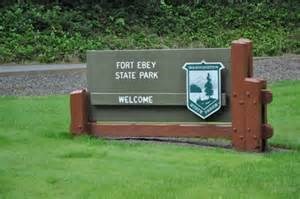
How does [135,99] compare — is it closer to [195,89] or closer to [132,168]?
[195,89]

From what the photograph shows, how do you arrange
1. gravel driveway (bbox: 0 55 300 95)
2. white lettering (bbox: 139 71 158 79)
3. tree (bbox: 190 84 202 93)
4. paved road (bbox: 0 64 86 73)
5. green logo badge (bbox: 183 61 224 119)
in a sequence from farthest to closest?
paved road (bbox: 0 64 86 73) < gravel driveway (bbox: 0 55 300 95) < white lettering (bbox: 139 71 158 79) < tree (bbox: 190 84 202 93) < green logo badge (bbox: 183 61 224 119)

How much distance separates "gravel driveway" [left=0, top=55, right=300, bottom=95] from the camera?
52.5 feet

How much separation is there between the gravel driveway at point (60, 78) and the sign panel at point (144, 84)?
591 centimetres

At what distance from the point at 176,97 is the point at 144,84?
0.44 meters

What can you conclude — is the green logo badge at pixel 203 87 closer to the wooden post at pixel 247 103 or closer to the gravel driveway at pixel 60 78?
the wooden post at pixel 247 103

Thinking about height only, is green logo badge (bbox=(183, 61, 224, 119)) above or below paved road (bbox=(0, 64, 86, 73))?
above

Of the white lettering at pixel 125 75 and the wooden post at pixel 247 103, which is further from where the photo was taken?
the white lettering at pixel 125 75

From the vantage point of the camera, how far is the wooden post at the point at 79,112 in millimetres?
9445

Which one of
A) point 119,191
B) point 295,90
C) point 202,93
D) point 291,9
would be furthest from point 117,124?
point 291,9

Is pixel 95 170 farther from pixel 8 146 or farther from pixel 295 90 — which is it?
pixel 295 90

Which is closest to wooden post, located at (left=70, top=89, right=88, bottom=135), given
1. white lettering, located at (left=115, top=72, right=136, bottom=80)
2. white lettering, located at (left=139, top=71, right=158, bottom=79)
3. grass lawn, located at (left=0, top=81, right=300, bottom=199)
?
grass lawn, located at (left=0, top=81, right=300, bottom=199)

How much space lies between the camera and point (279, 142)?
9328mm

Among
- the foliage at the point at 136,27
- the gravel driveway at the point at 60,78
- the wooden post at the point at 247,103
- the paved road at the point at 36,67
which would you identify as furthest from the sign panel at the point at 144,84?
the foliage at the point at 136,27

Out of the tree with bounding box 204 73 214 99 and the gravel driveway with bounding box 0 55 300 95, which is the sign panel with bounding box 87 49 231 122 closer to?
the tree with bounding box 204 73 214 99
